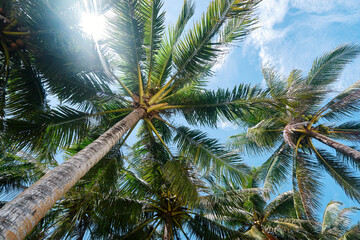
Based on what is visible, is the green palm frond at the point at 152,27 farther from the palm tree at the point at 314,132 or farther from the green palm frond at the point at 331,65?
the green palm frond at the point at 331,65

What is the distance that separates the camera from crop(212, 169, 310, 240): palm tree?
536cm

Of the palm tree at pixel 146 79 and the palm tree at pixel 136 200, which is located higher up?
the palm tree at pixel 146 79

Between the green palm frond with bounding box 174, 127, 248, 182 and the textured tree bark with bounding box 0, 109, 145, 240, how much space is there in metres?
2.91

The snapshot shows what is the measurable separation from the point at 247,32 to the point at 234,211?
4906 mm

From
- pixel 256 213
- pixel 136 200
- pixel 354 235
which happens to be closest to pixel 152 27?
pixel 136 200

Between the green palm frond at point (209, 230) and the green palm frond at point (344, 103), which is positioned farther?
the green palm frond at point (344, 103)

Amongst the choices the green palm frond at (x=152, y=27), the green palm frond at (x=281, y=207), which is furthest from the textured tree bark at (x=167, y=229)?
the green palm frond at (x=281, y=207)

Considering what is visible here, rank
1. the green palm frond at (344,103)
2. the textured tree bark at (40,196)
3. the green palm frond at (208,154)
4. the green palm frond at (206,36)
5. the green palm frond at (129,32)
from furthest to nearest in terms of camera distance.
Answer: the green palm frond at (344,103) < the green palm frond at (208,154) < the green palm frond at (129,32) < the green palm frond at (206,36) < the textured tree bark at (40,196)

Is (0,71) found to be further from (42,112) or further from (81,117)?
(81,117)

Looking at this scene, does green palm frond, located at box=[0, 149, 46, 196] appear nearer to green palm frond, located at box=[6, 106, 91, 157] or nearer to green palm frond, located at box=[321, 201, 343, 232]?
green palm frond, located at box=[6, 106, 91, 157]

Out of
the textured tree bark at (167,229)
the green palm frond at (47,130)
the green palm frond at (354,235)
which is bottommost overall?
the textured tree bark at (167,229)

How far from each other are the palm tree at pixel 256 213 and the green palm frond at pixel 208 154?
1.34 feet

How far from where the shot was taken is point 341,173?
774cm

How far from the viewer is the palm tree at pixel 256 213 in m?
5.36
